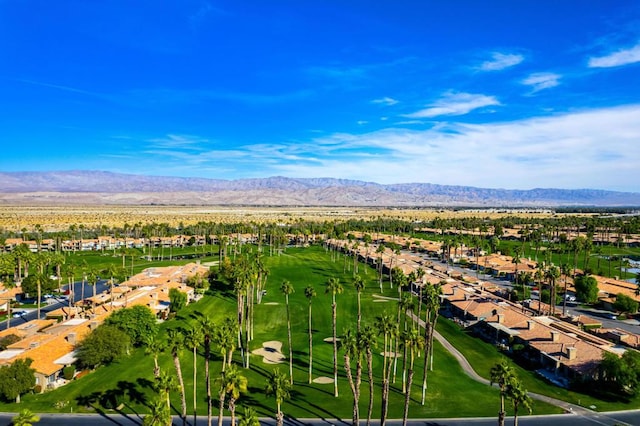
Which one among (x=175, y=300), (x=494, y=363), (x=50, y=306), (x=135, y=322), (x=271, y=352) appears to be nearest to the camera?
(x=494, y=363)

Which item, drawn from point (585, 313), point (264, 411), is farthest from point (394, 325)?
point (585, 313)

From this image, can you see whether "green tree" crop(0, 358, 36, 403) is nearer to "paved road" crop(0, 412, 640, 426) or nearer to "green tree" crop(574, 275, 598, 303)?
"paved road" crop(0, 412, 640, 426)

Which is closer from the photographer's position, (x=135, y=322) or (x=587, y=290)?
(x=135, y=322)

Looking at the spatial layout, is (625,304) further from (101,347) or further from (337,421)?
(101,347)

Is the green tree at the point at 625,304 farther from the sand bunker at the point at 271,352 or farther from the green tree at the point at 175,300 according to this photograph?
the green tree at the point at 175,300

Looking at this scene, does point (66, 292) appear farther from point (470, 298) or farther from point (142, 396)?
point (470, 298)

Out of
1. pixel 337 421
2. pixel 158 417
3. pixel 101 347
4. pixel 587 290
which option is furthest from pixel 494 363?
pixel 101 347

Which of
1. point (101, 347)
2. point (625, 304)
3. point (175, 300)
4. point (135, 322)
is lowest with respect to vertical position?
point (175, 300)
